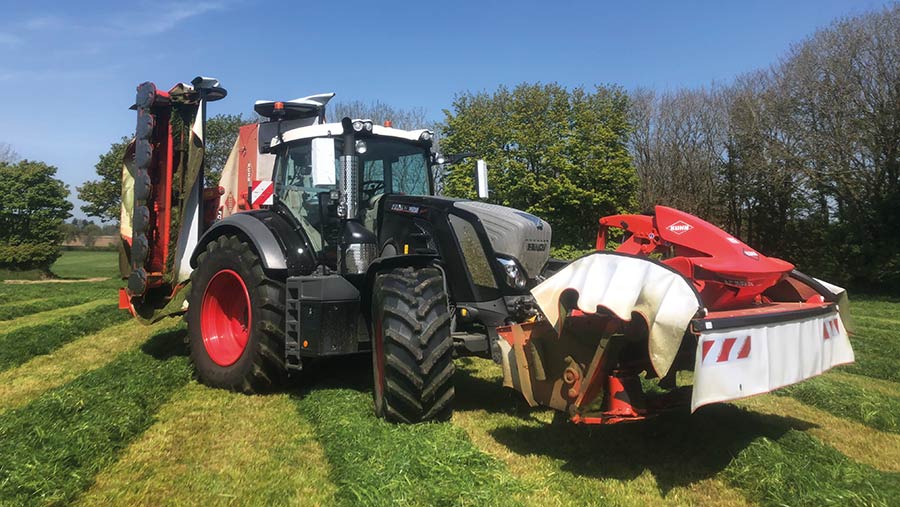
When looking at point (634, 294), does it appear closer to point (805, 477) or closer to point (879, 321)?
point (805, 477)

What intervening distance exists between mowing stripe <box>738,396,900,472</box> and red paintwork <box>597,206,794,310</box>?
1.19 m

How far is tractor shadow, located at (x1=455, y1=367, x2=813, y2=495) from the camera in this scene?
3877 mm

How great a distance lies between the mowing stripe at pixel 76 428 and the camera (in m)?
3.56

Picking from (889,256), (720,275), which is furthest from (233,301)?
(889,256)

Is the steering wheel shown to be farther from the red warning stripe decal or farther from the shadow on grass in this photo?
the red warning stripe decal

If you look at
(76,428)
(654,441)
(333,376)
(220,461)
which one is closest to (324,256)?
(333,376)

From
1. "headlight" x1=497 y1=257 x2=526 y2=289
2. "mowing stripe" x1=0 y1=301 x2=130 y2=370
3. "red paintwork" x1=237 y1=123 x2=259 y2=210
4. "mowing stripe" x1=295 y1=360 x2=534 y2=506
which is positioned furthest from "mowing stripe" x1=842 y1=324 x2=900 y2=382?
"mowing stripe" x1=0 y1=301 x2=130 y2=370

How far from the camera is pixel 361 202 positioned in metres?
5.84

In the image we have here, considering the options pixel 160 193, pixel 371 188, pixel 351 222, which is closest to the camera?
pixel 351 222

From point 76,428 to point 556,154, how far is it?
20973 millimetres

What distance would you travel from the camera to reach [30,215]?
90.2 ft

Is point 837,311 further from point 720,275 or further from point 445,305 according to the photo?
point 445,305

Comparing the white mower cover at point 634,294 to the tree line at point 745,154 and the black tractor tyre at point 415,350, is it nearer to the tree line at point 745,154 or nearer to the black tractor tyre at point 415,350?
the black tractor tyre at point 415,350

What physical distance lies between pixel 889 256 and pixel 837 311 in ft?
55.6
